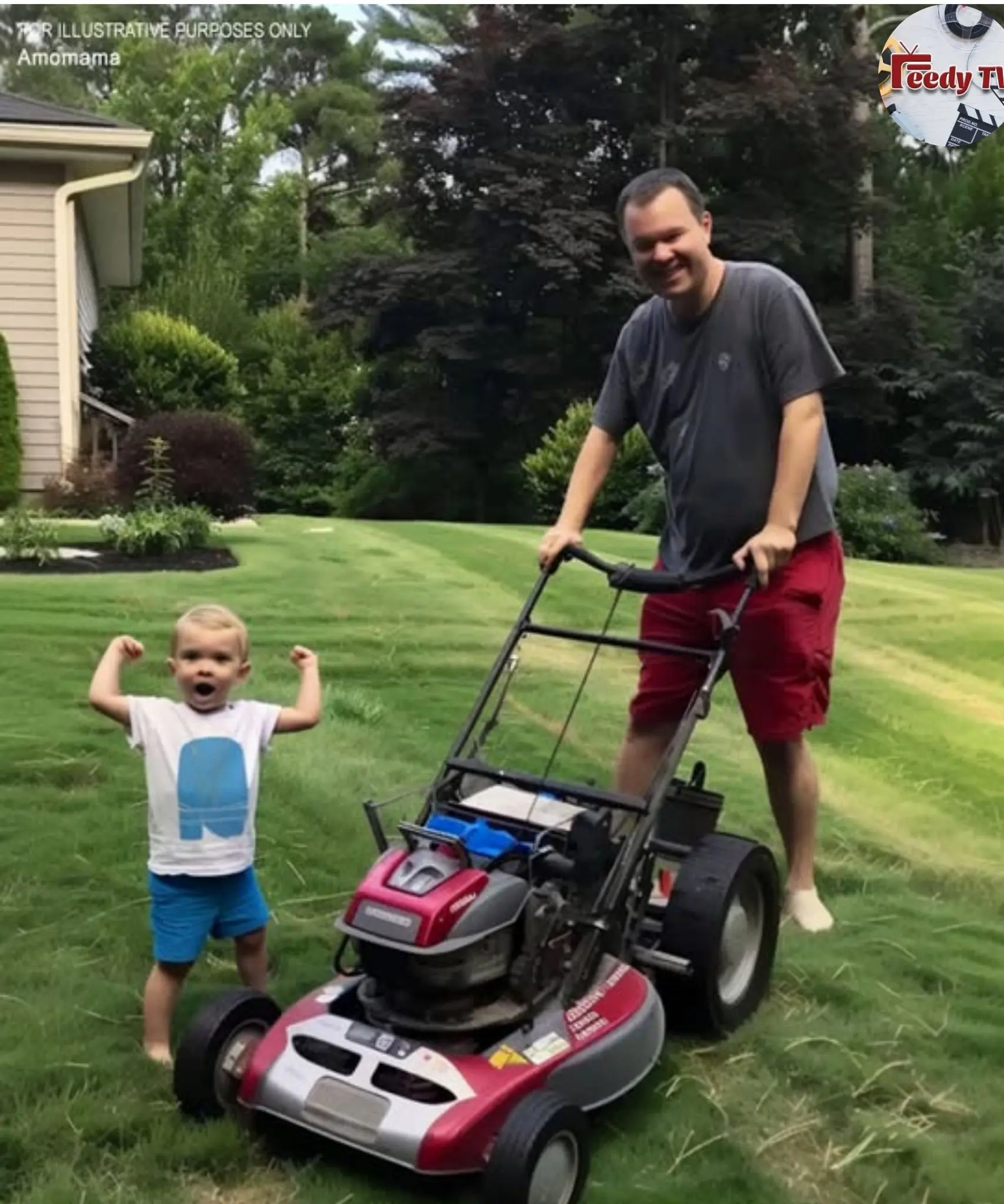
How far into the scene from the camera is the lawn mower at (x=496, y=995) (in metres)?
2.36

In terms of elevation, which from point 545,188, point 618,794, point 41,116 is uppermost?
point 545,188

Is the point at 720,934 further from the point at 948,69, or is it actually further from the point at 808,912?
the point at 948,69

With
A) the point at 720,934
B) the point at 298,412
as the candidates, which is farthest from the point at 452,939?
the point at 298,412

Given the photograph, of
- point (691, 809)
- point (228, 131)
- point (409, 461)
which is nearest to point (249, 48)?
point (228, 131)

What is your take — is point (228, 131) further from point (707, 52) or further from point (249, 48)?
point (707, 52)

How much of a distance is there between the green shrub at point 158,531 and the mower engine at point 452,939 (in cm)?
614

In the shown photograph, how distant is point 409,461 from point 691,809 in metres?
17.8

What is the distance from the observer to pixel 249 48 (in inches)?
1280

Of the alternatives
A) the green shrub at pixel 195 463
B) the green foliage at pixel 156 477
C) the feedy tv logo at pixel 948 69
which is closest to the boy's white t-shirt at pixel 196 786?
the green foliage at pixel 156 477

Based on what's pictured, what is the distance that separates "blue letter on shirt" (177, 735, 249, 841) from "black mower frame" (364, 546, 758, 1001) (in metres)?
0.26

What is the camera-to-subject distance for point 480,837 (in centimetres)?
276

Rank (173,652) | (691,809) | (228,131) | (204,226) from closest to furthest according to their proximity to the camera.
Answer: (173,652) < (691,809) < (204,226) < (228,131)

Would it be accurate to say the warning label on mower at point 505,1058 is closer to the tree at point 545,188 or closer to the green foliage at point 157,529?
the green foliage at point 157,529

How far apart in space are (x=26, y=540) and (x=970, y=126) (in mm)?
18594
